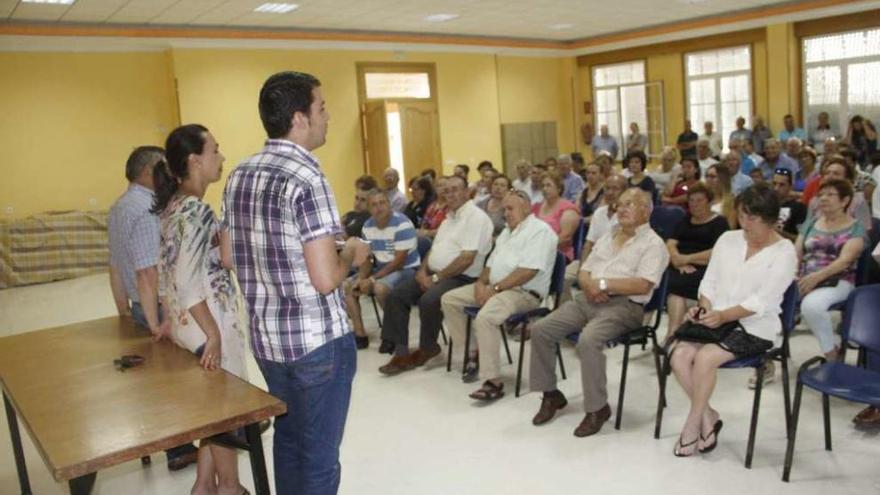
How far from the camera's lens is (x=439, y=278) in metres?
4.67

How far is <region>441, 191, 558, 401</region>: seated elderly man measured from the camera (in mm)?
4012

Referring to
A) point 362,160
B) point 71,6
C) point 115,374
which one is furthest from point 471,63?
point 115,374

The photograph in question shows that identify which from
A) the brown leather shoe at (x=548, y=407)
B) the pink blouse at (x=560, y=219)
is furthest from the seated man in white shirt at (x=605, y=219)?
the brown leather shoe at (x=548, y=407)

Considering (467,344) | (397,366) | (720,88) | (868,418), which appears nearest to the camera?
(868,418)

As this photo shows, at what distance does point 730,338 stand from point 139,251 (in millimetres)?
2353

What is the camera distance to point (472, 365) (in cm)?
438

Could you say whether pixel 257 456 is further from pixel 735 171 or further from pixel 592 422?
pixel 735 171

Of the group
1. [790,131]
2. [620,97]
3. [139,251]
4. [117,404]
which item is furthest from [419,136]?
[117,404]

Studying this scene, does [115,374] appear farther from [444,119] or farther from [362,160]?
[444,119]

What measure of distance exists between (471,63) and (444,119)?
3.97ft

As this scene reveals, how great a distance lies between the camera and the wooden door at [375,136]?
11.8 m

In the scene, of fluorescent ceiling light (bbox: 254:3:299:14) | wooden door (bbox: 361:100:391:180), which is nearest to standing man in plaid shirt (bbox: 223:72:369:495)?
fluorescent ceiling light (bbox: 254:3:299:14)

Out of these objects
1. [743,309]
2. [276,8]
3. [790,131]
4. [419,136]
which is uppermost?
[276,8]

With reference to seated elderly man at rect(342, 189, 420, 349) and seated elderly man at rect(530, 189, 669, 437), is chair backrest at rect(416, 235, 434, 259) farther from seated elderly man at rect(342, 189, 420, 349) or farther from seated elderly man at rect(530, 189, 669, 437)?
seated elderly man at rect(530, 189, 669, 437)
